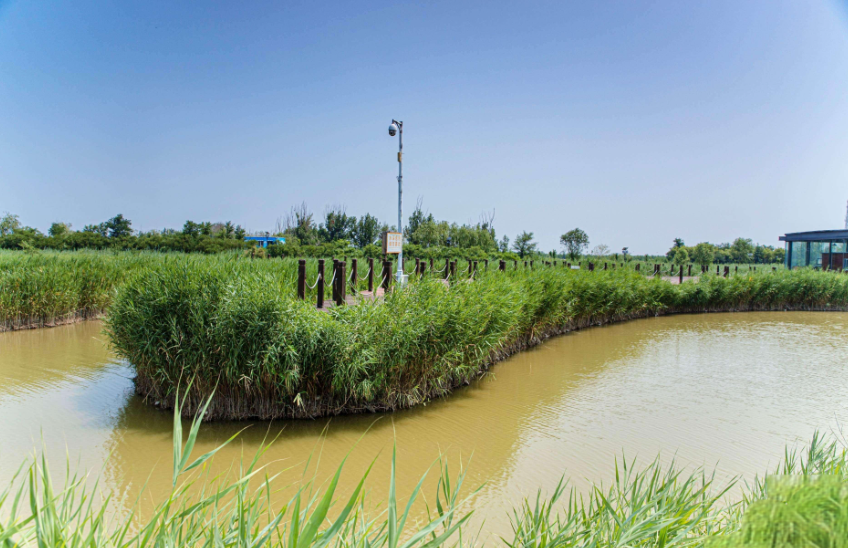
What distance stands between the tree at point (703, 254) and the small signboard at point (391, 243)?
33293 millimetres

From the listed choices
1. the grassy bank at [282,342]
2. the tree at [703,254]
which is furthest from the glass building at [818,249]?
the grassy bank at [282,342]

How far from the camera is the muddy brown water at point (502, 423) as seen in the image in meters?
4.73

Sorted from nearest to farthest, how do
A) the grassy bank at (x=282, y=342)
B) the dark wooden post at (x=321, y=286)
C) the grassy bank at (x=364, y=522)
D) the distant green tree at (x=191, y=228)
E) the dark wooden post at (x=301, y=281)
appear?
the grassy bank at (x=364, y=522) < the grassy bank at (x=282, y=342) < the dark wooden post at (x=301, y=281) < the dark wooden post at (x=321, y=286) < the distant green tree at (x=191, y=228)

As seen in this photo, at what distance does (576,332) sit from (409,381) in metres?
7.71

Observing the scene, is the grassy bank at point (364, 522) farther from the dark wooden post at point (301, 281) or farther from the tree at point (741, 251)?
the tree at point (741, 251)

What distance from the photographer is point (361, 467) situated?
16.1 ft

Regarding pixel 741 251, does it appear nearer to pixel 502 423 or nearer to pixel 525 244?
pixel 525 244

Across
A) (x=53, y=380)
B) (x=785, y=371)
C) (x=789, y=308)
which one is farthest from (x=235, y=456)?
(x=789, y=308)

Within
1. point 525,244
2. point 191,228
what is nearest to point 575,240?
point 525,244

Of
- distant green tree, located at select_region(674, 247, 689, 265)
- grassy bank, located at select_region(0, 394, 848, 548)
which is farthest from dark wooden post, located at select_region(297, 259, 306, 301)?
distant green tree, located at select_region(674, 247, 689, 265)

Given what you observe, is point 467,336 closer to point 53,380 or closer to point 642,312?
point 53,380

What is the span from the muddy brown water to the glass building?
2151 cm

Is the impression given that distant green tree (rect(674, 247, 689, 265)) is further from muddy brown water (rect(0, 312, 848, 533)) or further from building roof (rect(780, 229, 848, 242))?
muddy brown water (rect(0, 312, 848, 533))

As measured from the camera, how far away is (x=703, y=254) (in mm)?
37594
